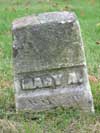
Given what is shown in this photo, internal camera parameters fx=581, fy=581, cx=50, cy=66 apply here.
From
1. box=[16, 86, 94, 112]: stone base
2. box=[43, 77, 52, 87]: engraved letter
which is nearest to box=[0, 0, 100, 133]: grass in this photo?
box=[16, 86, 94, 112]: stone base

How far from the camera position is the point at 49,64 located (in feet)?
20.7

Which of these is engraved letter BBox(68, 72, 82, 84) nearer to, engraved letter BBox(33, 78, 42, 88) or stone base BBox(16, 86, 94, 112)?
stone base BBox(16, 86, 94, 112)

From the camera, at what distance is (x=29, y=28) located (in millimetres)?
6223

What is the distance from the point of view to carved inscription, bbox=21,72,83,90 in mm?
6348

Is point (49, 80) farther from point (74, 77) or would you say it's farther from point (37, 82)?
point (74, 77)

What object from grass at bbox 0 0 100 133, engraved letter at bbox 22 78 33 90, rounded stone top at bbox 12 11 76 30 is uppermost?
rounded stone top at bbox 12 11 76 30

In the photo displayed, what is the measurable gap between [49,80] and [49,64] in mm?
185

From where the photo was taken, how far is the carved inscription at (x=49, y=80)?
6348 millimetres

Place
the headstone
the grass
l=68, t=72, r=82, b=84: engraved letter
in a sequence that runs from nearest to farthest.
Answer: the grass → the headstone → l=68, t=72, r=82, b=84: engraved letter

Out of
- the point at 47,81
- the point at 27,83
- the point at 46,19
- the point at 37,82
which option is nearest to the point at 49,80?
the point at 47,81

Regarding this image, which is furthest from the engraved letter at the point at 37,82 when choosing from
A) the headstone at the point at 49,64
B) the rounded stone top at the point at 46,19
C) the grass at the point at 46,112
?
the rounded stone top at the point at 46,19

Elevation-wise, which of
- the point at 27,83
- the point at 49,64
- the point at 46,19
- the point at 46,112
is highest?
the point at 46,19

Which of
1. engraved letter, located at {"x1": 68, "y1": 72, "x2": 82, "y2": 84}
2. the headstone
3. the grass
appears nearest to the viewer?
the grass

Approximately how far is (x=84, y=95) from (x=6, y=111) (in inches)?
36.2
